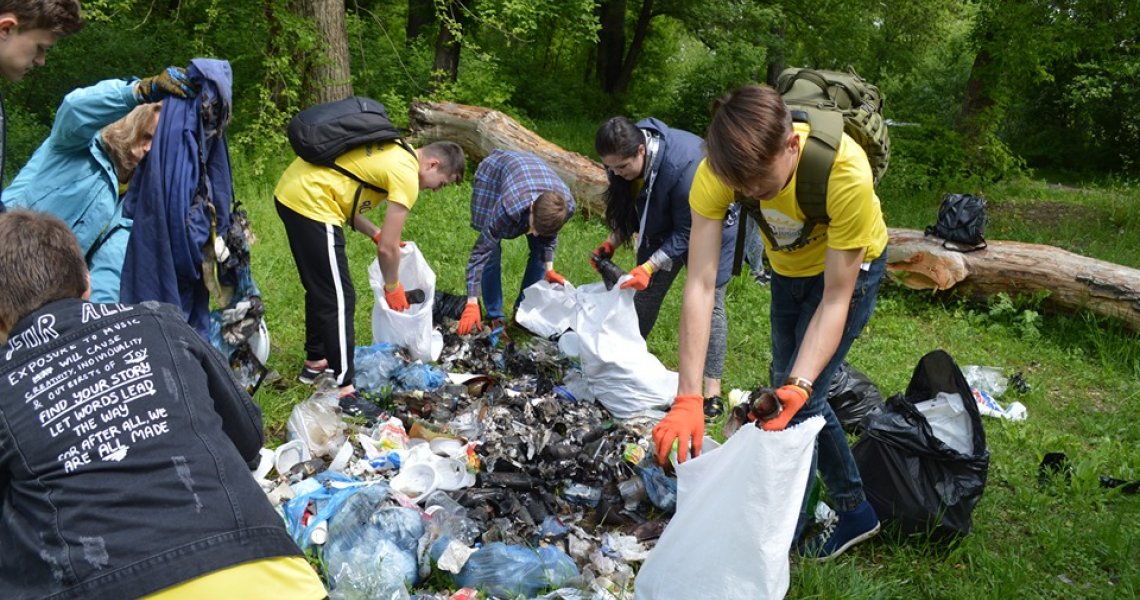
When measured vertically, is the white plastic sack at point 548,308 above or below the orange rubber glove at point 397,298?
below

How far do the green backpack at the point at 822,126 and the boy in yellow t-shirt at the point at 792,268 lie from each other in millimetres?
23

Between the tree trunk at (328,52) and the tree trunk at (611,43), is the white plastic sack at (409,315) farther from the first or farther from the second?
the tree trunk at (611,43)

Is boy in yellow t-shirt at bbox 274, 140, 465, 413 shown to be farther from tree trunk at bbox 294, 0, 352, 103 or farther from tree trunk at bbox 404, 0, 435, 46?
tree trunk at bbox 404, 0, 435, 46

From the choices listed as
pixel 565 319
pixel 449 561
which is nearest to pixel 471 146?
pixel 565 319

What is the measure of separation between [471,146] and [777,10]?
21.7ft

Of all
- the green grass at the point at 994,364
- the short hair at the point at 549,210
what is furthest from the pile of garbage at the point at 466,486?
the short hair at the point at 549,210

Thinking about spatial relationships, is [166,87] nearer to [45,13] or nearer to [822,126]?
[45,13]

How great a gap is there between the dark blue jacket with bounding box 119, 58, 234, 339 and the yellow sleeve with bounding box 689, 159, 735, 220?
6.12 ft

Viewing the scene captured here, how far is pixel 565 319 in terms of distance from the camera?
17.0 ft

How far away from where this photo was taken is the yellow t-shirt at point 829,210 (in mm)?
2346

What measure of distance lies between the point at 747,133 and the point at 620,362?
2222mm

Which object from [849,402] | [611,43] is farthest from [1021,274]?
[611,43]

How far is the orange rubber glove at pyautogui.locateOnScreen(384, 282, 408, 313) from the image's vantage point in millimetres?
4531

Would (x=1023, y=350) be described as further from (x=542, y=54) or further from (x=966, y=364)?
(x=542, y=54)
